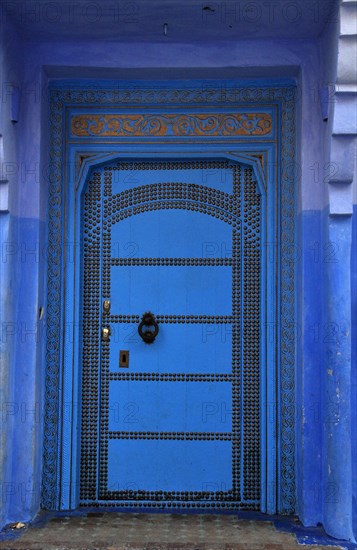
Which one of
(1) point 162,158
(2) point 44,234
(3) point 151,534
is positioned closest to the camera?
(3) point 151,534

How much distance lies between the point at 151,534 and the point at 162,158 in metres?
2.15

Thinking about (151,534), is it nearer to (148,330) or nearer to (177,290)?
(148,330)

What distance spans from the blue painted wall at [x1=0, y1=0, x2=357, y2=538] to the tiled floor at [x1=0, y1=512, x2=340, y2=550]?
0.73 ft

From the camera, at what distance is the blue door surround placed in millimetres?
3861

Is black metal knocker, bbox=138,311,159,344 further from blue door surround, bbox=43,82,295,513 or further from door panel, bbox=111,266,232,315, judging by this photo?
blue door surround, bbox=43,82,295,513

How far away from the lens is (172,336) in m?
3.95

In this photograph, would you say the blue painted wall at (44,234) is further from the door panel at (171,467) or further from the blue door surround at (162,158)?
the door panel at (171,467)

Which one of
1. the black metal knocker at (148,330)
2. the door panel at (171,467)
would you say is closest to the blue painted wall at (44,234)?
the door panel at (171,467)

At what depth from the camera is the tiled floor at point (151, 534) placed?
3309 millimetres

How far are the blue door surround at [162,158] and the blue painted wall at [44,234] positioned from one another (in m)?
0.11

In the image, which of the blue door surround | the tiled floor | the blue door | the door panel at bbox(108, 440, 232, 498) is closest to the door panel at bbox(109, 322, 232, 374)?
the blue door

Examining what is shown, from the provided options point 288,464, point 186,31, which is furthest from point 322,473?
point 186,31

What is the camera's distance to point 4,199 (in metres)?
3.60

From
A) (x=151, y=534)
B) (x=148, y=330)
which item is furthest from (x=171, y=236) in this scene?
(x=151, y=534)
